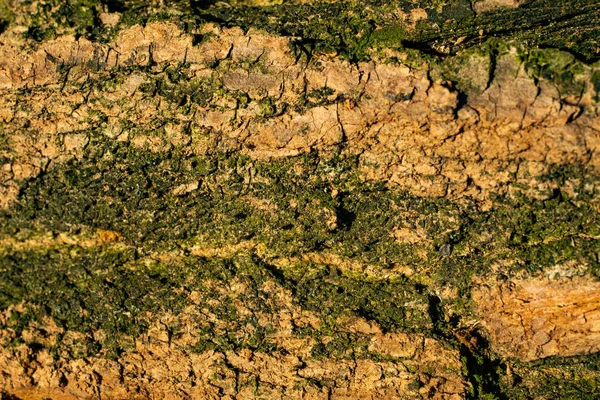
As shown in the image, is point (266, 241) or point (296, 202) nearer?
point (296, 202)

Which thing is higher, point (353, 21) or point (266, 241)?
point (353, 21)

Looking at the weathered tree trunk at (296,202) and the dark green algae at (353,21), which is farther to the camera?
the dark green algae at (353,21)

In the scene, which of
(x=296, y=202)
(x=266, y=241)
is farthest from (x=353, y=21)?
(x=266, y=241)

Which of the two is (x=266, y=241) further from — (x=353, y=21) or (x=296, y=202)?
(x=353, y=21)

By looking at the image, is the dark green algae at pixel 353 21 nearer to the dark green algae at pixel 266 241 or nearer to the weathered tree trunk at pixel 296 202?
the weathered tree trunk at pixel 296 202

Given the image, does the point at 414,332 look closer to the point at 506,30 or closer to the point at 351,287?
the point at 351,287

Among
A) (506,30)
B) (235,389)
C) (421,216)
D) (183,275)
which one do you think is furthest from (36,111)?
(506,30)

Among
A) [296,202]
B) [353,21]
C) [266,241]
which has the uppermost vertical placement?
[353,21]

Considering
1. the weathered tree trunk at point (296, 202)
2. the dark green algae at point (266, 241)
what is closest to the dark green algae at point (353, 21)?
the weathered tree trunk at point (296, 202)
